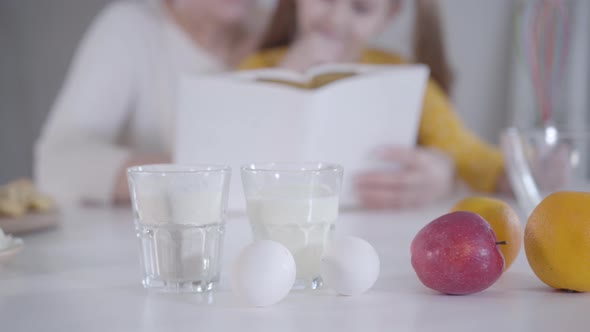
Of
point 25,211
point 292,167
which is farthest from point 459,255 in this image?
point 25,211

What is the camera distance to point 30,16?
329cm

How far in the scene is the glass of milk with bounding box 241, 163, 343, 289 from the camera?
0.66m

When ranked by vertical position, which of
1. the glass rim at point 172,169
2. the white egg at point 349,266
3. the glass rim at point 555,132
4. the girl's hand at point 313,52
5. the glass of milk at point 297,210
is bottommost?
the white egg at point 349,266

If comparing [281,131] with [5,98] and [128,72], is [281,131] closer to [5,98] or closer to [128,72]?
[128,72]

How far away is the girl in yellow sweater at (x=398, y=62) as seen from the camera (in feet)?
4.52

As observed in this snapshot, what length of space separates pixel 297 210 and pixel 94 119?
1472mm

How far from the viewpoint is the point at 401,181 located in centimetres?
136

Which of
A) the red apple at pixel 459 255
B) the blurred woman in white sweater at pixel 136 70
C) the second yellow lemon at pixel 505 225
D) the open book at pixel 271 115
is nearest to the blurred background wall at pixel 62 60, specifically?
the blurred woman in white sweater at pixel 136 70

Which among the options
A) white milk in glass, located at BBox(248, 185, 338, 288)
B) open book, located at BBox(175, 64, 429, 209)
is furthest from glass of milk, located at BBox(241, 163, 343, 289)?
open book, located at BBox(175, 64, 429, 209)

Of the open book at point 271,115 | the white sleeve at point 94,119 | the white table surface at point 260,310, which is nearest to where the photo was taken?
the white table surface at point 260,310

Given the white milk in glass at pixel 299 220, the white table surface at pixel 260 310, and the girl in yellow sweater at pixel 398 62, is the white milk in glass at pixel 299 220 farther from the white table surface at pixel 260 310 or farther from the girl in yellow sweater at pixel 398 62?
the girl in yellow sweater at pixel 398 62

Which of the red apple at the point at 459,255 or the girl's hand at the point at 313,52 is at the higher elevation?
the girl's hand at the point at 313,52

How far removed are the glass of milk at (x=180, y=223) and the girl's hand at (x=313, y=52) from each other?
4.05ft

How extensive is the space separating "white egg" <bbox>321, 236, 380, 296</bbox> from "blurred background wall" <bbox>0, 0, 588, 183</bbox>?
264 centimetres
